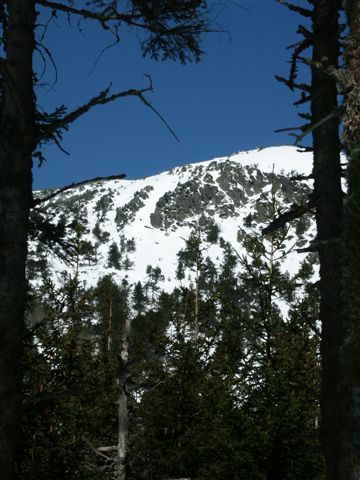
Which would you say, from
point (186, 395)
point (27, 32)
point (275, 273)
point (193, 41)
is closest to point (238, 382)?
point (275, 273)

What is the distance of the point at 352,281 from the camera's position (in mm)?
4781

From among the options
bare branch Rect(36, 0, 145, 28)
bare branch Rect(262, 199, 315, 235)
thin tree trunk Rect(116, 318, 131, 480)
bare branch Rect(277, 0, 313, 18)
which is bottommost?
thin tree trunk Rect(116, 318, 131, 480)

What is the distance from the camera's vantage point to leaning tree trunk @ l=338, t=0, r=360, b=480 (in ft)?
15.4

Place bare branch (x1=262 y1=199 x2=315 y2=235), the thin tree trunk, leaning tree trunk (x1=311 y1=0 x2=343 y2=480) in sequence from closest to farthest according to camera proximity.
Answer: leaning tree trunk (x1=311 y1=0 x2=343 y2=480), bare branch (x1=262 y1=199 x2=315 y2=235), the thin tree trunk

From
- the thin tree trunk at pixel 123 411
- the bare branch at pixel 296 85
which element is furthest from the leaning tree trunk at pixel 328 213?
the thin tree trunk at pixel 123 411

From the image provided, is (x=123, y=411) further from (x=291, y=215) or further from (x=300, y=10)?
(x=300, y=10)

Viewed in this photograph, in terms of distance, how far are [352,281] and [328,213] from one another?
1545 millimetres

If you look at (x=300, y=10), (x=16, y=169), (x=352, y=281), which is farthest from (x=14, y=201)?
(x=300, y=10)

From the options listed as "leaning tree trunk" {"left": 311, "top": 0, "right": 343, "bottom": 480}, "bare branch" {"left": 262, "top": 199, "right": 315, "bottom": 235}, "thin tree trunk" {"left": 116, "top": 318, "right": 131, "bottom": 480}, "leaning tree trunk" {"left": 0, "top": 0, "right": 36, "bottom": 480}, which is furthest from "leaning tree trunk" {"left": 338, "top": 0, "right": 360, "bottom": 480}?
"thin tree trunk" {"left": 116, "top": 318, "right": 131, "bottom": 480}

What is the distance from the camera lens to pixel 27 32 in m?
4.54

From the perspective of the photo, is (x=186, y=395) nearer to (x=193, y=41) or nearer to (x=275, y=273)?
(x=275, y=273)

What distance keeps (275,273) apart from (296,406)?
4.18 m

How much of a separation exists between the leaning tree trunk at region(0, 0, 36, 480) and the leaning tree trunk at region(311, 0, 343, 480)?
2930 mm

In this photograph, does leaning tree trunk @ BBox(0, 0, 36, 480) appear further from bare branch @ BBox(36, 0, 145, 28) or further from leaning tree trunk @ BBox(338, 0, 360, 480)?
leaning tree trunk @ BBox(338, 0, 360, 480)
